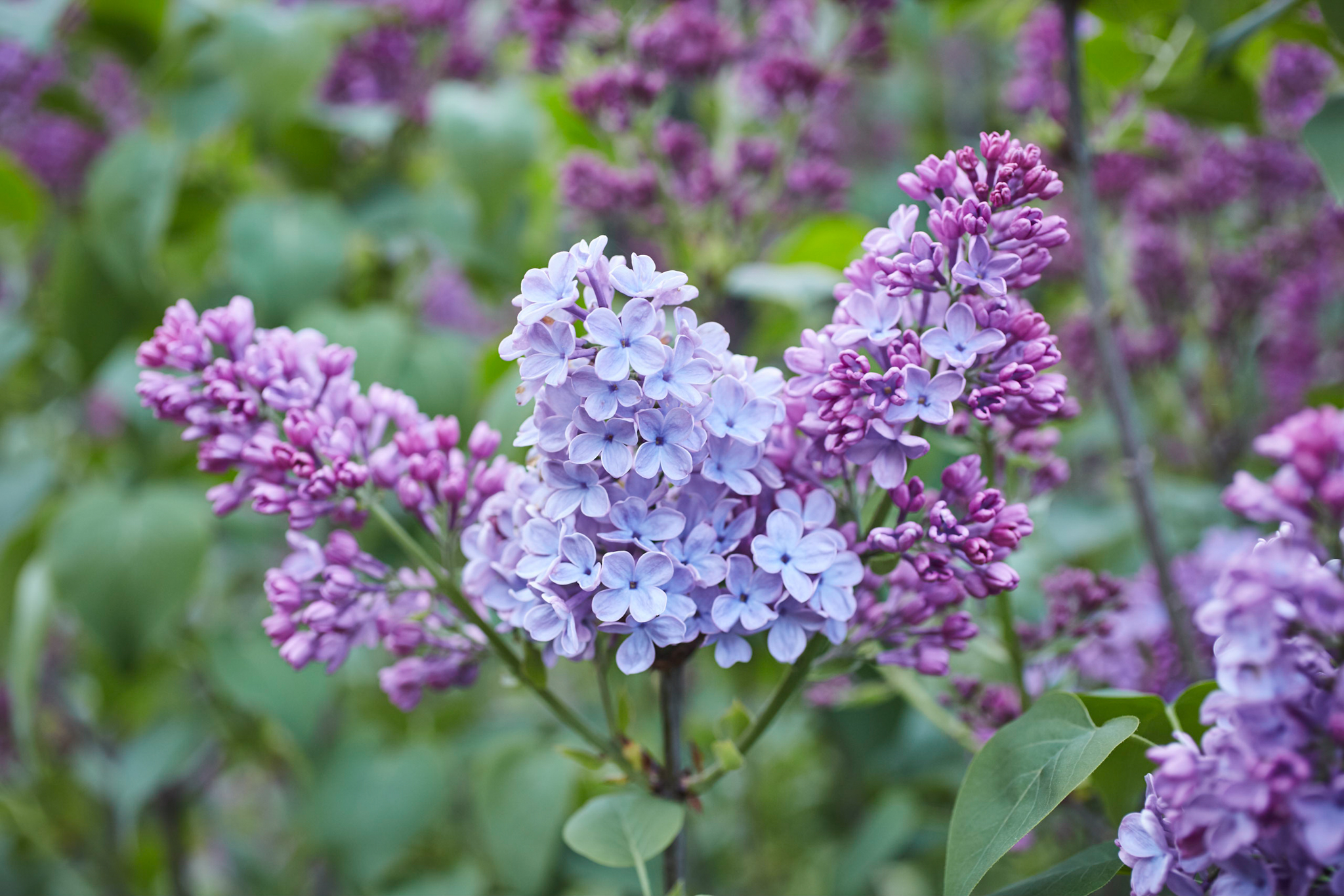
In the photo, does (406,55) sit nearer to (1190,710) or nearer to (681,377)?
(681,377)

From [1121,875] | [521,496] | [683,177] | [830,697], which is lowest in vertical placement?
[1121,875]

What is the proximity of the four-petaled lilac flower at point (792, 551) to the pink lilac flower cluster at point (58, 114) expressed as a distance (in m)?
1.32

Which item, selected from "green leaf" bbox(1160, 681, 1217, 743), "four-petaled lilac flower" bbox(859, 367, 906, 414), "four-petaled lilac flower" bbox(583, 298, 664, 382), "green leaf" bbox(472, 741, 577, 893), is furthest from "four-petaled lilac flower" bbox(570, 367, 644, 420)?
"green leaf" bbox(472, 741, 577, 893)

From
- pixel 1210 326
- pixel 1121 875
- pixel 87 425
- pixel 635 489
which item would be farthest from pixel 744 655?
pixel 87 425

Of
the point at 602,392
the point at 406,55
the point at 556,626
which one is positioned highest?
the point at 406,55

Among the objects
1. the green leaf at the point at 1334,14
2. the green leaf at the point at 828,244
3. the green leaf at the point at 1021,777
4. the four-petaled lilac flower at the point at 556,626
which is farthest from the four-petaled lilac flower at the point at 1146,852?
the green leaf at the point at 828,244

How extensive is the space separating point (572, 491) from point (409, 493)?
0.40ft

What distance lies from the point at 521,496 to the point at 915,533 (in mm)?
205

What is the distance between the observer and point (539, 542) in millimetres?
478

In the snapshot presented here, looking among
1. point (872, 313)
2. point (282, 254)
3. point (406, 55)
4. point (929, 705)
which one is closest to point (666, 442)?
point (872, 313)

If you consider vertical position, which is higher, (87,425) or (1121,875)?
(87,425)

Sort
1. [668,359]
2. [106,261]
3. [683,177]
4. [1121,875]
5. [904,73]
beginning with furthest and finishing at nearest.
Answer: [904,73], [106,261], [683,177], [1121,875], [668,359]

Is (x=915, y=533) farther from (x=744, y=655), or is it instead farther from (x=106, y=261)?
(x=106, y=261)

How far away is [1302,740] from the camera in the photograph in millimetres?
348
